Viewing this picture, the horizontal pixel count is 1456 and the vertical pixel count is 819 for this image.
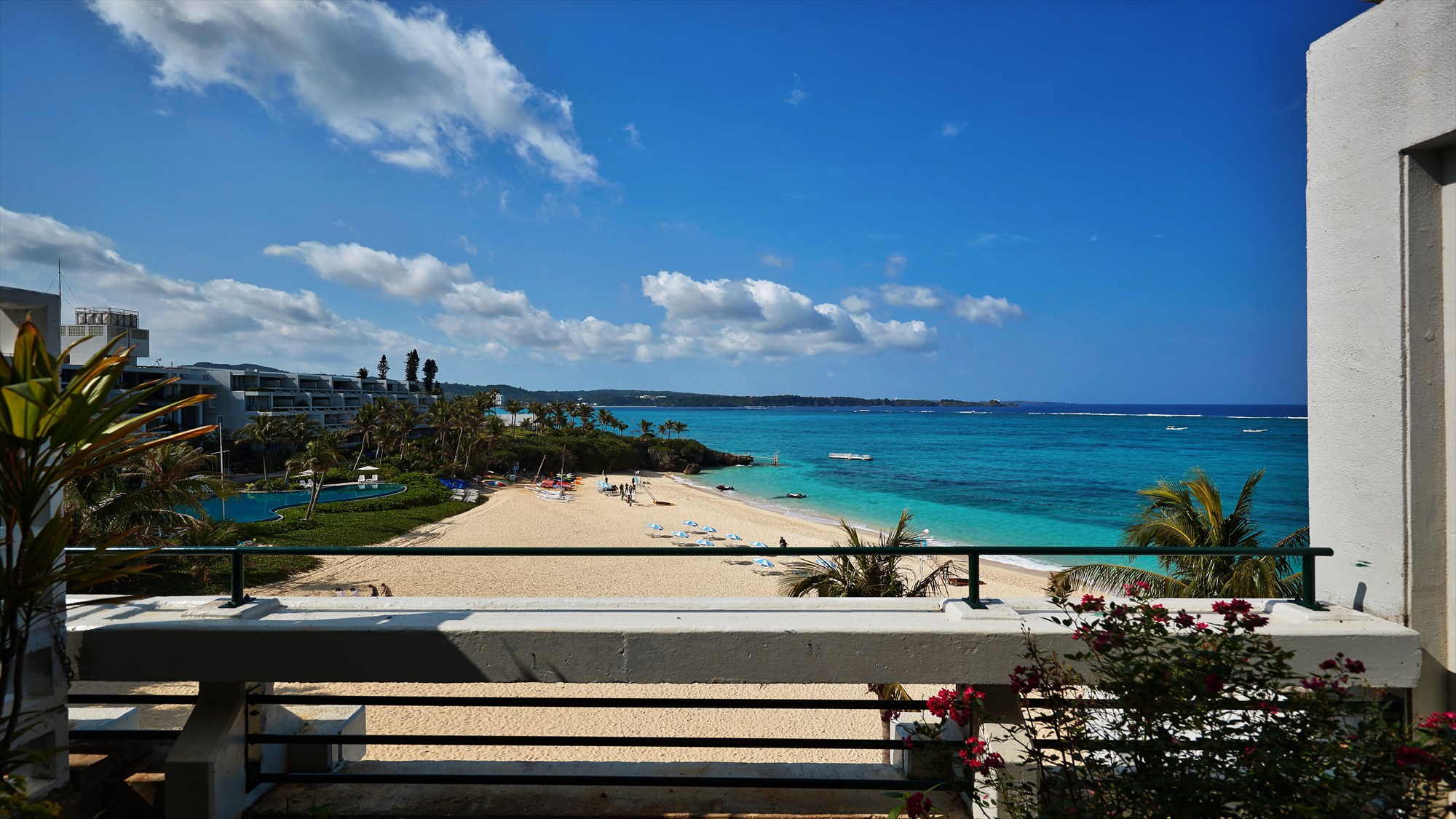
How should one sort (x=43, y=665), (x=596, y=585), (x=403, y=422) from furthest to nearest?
(x=403, y=422), (x=596, y=585), (x=43, y=665)

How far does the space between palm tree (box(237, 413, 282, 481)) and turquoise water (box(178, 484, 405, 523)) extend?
151 inches

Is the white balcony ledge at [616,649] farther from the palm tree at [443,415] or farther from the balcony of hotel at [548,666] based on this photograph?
the palm tree at [443,415]

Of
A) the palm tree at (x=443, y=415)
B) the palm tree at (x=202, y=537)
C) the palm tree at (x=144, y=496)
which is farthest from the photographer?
the palm tree at (x=443, y=415)

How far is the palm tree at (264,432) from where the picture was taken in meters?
41.4

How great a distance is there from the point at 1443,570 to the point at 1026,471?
70.6 meters

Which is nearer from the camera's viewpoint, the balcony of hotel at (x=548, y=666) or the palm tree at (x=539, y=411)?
the balcony of hotel at (x=548, y=666)

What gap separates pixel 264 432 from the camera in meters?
41.5

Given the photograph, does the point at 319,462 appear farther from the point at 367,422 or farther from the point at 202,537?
the point at 367,422

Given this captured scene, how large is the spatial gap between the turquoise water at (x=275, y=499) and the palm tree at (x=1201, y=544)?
34.0m

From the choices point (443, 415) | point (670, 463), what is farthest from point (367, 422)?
point (670, 463)

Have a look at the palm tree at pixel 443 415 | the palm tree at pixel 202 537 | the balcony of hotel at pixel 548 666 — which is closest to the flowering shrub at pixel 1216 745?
the balcony of hotel at pixel 548 666

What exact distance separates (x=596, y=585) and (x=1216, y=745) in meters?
21.0

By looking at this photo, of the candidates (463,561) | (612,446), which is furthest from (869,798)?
(612,446)

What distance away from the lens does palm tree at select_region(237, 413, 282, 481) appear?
41.4 metres
